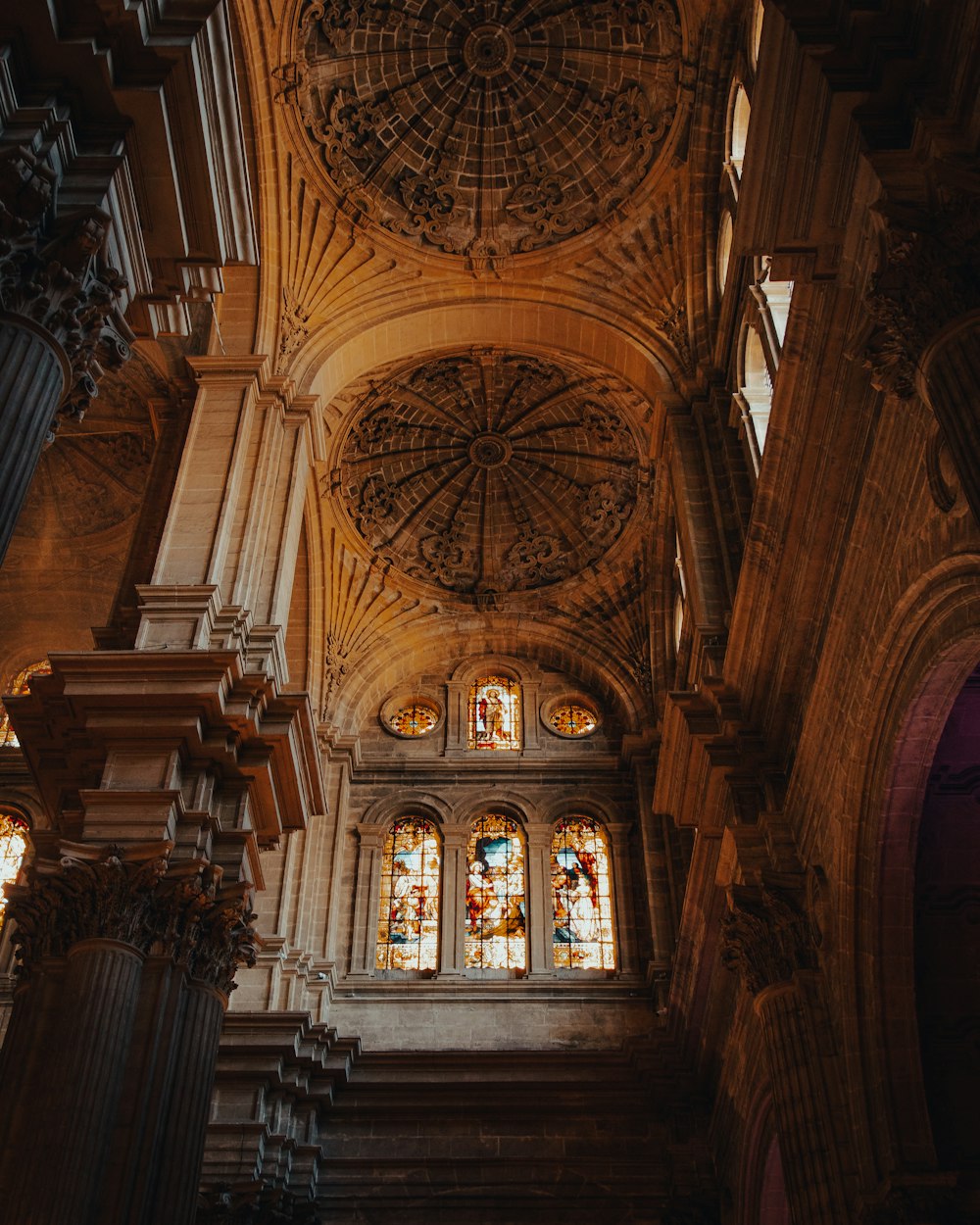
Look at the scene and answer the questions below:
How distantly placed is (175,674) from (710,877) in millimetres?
6288

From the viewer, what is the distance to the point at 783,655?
37.2 feet

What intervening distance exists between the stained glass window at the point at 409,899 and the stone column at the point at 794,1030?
8036 mm

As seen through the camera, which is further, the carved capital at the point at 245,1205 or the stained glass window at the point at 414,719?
the stained glass window at the point at 414,719

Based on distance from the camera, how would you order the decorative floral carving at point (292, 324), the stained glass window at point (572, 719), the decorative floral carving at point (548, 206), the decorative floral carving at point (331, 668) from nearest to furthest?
the decorative floral carving at point (292, 324)
the decorative floral carving at point (548, 206)
the decorative floral carving at point (331, 668)
the stained glass window at point (572, 719)

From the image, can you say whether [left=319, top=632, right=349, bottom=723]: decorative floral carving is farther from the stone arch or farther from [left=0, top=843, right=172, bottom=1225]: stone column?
the stone arch

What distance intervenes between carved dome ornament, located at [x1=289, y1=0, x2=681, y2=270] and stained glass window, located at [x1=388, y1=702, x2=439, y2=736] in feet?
26.0

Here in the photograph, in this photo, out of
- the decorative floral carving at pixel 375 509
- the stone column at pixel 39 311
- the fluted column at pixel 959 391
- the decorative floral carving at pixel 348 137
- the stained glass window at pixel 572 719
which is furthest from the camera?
the stained glass window at pixel 572 719

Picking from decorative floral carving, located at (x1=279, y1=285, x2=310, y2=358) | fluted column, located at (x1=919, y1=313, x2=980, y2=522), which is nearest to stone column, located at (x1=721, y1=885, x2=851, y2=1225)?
fluted column, located at (x1=919, y1=313, x2=980, y2=522)

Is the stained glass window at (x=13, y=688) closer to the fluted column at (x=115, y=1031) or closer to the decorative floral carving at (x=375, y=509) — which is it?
the decorative floral carving at (x=375, y=509)

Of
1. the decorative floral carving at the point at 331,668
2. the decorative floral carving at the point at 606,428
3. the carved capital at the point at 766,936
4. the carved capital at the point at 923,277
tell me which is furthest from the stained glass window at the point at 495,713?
the carved capital at the point at 923,277

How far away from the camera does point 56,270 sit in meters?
6.64

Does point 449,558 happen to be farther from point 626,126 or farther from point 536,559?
point 626,126

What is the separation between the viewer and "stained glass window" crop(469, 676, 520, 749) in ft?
70.0

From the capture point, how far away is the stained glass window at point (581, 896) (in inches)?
733
